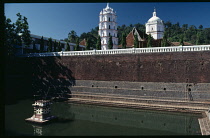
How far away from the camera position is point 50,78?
2061cm

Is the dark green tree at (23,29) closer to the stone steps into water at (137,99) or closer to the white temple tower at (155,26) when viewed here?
the stone steps into water at (137,99)

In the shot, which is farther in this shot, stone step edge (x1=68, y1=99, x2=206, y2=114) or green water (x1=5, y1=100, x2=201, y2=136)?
stone step edge (x1=68, y1=99, x2=206, y2=114)

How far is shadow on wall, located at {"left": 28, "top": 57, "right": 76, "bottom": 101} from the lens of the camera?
19297mm

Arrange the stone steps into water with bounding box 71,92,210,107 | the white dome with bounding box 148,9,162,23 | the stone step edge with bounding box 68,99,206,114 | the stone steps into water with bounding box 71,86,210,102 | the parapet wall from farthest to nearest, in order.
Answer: the white dome with bounding box 148,9,162,23 < the parapet wall < the stone steps into water with bounding box 71,86,210,102 < the stone steps into water with bounding box 71,92,210,107 < the stone step edge with bounding box 68,99,206,114

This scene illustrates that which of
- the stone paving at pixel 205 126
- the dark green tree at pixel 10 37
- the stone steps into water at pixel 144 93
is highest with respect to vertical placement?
the dark green tree at pixel 10 37

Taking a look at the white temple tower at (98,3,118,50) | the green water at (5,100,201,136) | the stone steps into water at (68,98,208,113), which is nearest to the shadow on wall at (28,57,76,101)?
the stone steps into water at (68,98,208,113)

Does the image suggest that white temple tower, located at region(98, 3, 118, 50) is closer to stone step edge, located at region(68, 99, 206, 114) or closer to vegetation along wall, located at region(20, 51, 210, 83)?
vegetation along wall, located at region(20, 51, 210, 83)

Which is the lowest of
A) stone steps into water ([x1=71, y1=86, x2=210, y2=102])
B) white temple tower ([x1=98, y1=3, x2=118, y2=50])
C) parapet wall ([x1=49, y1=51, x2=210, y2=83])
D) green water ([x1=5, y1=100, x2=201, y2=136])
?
green water ([x1=5, y1=100, x2=201, y2=136])

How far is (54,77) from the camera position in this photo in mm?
20422

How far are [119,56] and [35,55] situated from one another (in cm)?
1031

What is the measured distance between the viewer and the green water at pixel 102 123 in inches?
398

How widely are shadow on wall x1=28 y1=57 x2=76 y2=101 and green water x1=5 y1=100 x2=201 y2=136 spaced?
154 inches

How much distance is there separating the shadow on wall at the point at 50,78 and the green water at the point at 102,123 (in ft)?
12.8

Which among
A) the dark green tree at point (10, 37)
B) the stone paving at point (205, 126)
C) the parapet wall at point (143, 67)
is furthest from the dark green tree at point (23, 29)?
the stone paving at point (205, 126)
